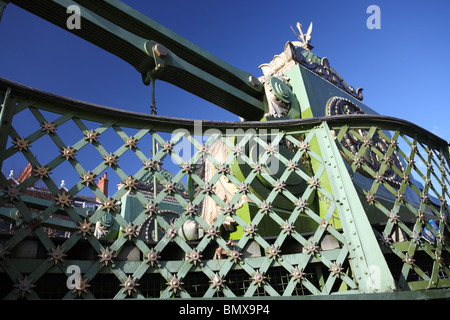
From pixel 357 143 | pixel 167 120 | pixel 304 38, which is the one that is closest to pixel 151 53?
pixel 167 120

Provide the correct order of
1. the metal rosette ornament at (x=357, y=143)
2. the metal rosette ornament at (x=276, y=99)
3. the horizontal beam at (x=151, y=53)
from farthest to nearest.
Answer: the metal rosette ornament at (x=357, y=143)
the metal rosette ornament at (x=276, y=99)
the horizontal beam at (x=151, y=53)

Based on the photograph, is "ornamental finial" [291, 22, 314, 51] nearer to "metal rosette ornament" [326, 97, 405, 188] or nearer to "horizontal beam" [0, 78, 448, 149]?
"metal rosette ornament" [326, 97, 405, 188]

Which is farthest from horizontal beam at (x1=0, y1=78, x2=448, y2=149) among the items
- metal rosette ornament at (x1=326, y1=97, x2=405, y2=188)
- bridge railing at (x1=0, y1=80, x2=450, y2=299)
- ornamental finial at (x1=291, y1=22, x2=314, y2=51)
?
ornamental finial at (x1=291, y1=22, x2=314, y2=51)

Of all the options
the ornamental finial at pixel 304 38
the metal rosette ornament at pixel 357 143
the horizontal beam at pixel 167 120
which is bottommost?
the horizontal beam at pixel 167 120

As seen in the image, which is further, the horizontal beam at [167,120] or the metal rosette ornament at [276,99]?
the metal rosette ornament at [276,99]

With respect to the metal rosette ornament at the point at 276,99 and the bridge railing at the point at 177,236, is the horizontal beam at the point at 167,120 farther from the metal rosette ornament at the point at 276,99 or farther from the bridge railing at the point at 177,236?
the metal rosette ornament at the point at 276,99

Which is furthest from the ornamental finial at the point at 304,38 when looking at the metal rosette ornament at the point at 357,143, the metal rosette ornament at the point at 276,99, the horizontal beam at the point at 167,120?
the horizontal beam at the point at 167,120

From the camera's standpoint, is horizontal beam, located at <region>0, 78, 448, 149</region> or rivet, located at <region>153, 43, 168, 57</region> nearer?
horizontal beam, located at <region>0, 78, 448, 149</region>

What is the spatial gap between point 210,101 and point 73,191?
3.70 metres

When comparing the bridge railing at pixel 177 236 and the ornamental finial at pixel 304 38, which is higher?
the ornamental finial at pixel 304 38

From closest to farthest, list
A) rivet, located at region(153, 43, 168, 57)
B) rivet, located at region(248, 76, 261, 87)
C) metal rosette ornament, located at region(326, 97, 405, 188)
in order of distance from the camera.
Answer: rivet, located at region(153, 43, 168, 57) → rivet, located at region(248, 76, 261, 87) → metal rosette ornament, located at region(326, 97, 405, 188)

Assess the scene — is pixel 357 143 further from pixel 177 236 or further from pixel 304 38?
pixel 177 236

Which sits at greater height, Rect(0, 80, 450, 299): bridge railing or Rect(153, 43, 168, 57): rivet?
Rect(153, 43, 168, 57): rivet

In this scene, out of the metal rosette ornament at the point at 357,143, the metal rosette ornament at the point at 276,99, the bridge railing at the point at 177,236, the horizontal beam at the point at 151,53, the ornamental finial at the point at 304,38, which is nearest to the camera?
the bridge railing at the point at 177,236
